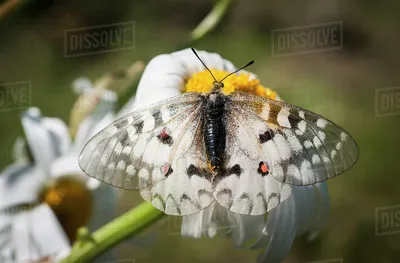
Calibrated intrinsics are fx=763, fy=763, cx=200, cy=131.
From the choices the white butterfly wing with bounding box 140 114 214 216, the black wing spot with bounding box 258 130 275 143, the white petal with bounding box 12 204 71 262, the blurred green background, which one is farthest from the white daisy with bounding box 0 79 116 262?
the blurred green background

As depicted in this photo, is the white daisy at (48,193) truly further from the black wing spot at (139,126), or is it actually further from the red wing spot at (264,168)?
the red wing spot at (264,168)

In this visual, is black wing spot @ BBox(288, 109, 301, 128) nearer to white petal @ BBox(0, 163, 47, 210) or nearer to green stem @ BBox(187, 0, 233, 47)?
green stem @ BBox(187, 0, 233, 47)

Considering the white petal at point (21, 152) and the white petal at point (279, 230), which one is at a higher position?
the white petal at point (21, 152)

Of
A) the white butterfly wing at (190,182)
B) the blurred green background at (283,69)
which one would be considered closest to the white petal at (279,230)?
the white butterfly wing at (190,182)

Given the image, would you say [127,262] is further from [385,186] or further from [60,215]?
[385,186]

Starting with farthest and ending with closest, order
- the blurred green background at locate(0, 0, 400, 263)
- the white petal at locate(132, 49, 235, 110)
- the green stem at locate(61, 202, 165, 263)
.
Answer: the blurred green background at locate(0, 0, 400, 263)
the white petal at locate(132, 49, 235, 110)
the green stem at locate(61, 202, 165, 263)

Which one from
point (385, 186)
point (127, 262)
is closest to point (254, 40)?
point (385, 186)

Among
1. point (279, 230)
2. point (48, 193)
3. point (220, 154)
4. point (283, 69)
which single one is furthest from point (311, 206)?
point (283, 69)

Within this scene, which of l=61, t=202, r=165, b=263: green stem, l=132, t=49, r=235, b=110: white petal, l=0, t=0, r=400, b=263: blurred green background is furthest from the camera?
l=0, t=0, r=400, b=263: blurred green background
